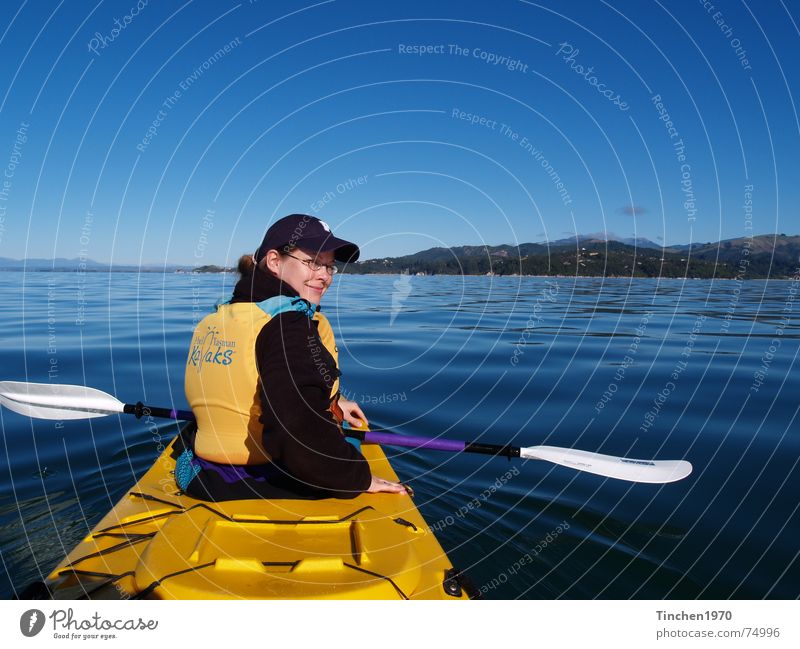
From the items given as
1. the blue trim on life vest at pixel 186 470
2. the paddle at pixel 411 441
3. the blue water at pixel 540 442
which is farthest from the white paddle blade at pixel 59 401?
the blue trim on life vest at pixel 186 470

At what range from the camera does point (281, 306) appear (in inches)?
127

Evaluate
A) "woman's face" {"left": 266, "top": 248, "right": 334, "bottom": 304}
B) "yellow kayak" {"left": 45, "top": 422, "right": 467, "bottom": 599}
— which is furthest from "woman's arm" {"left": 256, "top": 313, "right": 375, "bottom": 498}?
"woman's face" {"left": 266, "top": 248, "right": 334, "bottom": 304}

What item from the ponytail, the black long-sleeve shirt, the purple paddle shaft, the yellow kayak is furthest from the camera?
the purple paddle shaft

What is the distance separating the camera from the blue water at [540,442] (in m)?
3.92

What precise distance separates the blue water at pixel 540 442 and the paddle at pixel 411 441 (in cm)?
40

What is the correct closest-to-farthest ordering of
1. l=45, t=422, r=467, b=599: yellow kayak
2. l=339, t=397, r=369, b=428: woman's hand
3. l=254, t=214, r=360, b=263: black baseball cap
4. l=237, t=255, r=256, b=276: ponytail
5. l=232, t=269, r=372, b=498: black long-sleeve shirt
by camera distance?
l=45, t=422, r=467, b=599: yellow kayak, l=232, t=269, r=372, b=498: black long-sleeve shirt, l=254, t=214, r=360, b=263: black baseball cap, l=237, t=255, r=256, b=276: ponytail, l=339, t=397, r=369, b=428: woman's hand

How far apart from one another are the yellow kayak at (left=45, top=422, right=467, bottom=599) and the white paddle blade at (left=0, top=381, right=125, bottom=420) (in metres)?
2.83

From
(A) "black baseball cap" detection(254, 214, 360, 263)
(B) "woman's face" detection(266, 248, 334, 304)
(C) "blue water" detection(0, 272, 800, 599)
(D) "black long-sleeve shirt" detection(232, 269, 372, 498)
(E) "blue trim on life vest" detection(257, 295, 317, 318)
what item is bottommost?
(C) "blue water" detection(0, 272, 800, 599)

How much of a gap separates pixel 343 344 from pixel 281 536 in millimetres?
10737

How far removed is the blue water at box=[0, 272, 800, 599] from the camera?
3.92 m

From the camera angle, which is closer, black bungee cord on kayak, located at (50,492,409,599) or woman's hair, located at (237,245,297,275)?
black bungee cord on kayak, located at (50,492,409,599)

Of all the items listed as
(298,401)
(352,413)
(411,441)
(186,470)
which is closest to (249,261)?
(298,401)

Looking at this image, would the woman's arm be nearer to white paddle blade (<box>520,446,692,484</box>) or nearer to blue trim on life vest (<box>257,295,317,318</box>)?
blue trim on life vest (<box>257,295,317,318</box>)
